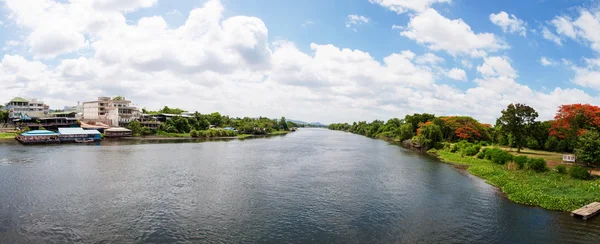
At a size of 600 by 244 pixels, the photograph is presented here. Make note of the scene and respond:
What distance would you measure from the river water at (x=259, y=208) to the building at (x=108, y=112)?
2792 inches

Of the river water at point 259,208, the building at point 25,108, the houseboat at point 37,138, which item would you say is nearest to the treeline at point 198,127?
the houseboat at point 37,138

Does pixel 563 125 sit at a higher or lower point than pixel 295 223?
higher

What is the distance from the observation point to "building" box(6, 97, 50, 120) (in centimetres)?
10431

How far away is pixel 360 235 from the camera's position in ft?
71.2

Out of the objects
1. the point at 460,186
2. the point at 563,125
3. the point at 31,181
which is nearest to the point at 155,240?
the point at 31,181

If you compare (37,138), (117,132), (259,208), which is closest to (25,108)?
(117,132)

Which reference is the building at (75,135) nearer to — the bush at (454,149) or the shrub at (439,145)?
the shrub at (439,145)

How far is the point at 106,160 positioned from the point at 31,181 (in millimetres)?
15637

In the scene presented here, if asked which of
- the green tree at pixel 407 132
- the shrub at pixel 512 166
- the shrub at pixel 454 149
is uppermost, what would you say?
the green tree at pixel 407 132

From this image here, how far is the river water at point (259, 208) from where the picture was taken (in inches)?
839

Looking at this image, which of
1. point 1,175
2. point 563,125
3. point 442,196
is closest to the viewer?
point 442,196

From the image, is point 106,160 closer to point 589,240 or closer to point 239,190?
point 239,190

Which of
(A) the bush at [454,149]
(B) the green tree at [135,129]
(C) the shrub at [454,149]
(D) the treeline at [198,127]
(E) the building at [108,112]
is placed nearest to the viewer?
(A) the bush at [454,149]

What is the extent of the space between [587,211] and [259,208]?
25693 mm
